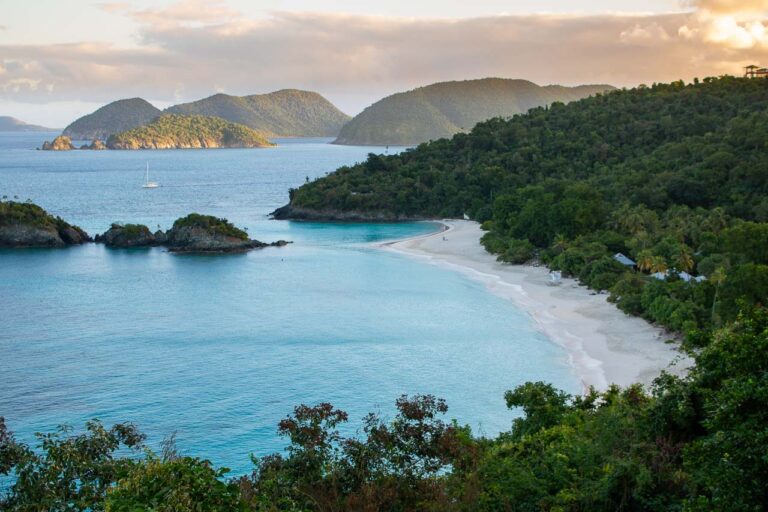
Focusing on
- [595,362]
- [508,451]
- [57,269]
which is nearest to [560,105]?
[57,269]

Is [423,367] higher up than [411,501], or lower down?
lower down

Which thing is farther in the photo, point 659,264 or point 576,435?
point 659,264

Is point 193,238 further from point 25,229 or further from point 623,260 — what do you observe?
point 623,260

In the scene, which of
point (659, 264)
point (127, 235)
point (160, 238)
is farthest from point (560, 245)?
point (127, 235)

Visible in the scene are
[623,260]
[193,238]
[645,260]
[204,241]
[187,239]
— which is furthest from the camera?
[187,239]

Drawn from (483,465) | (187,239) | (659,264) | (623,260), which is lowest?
(187,239)

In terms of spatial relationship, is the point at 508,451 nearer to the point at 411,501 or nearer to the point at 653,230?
the point at 411,501
